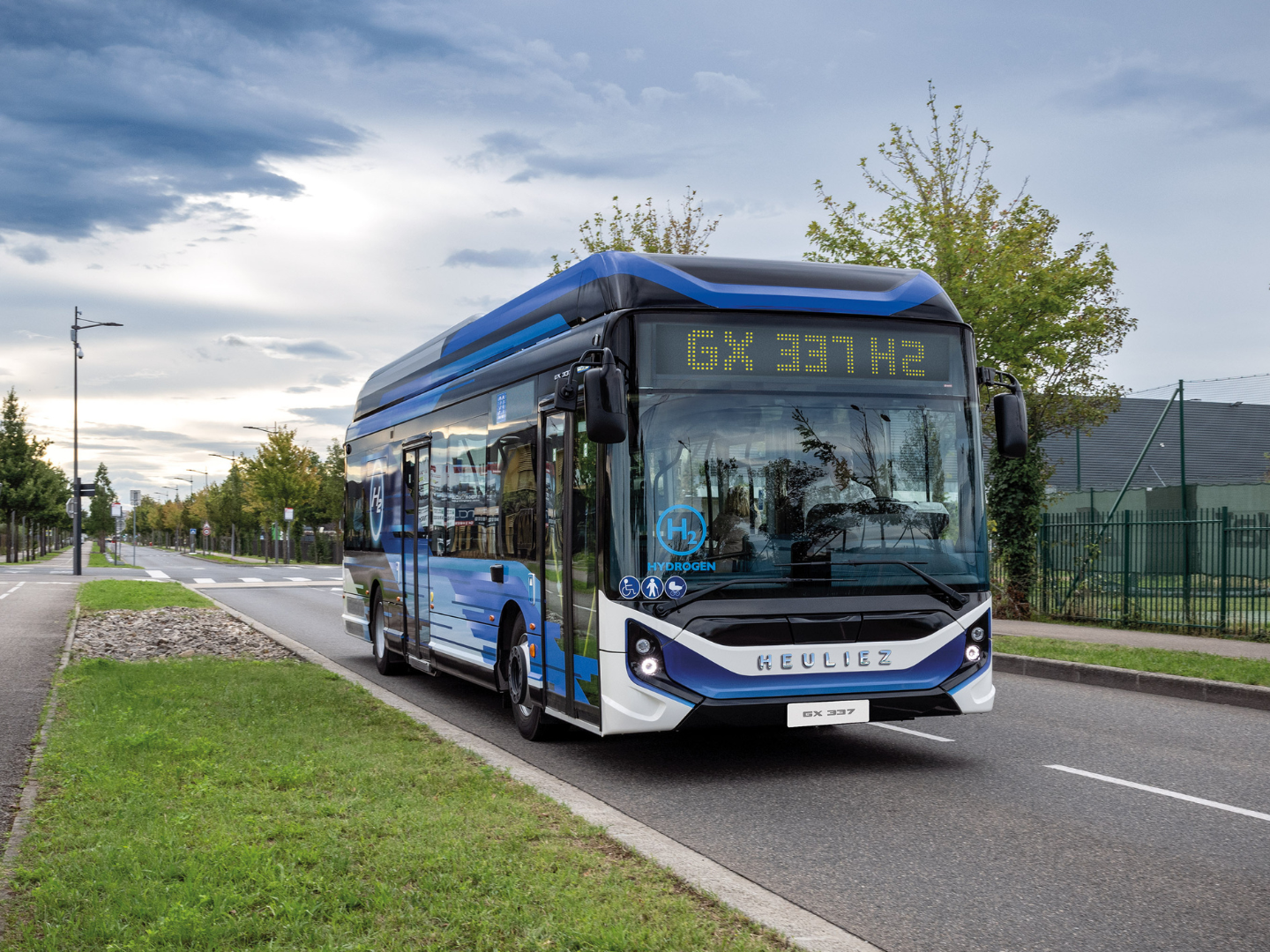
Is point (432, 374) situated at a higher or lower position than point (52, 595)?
higher

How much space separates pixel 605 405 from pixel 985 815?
3.06m

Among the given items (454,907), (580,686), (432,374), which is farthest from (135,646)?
(454,907)

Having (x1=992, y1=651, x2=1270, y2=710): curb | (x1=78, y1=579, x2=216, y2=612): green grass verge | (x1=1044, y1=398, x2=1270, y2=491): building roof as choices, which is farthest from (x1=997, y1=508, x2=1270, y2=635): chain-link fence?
(x1=78, y1=579, x2=216, y2=612): green grass verge

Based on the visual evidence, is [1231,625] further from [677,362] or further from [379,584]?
[677,362]

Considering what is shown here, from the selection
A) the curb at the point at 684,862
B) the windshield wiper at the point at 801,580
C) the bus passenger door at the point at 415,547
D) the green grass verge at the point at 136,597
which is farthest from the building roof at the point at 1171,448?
the green grass verge at the point at 136,597

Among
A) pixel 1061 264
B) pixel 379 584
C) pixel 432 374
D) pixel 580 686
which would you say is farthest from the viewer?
pixel 1061 264

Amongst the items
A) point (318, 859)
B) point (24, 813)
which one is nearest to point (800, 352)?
point (318, 859)

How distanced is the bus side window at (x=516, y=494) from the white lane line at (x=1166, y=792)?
3.80 meters

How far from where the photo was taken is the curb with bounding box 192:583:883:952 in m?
4.56

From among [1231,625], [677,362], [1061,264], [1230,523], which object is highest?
[1061,264]

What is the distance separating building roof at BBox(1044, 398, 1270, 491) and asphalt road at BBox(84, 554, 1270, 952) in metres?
15.7

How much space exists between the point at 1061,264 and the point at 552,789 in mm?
16232

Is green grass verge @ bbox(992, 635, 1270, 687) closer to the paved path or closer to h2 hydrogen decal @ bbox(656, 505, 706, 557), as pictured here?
h2 hydrogen decal @ bbox(656, 505, 706, 557)

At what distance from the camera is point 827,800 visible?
7.16 metres
